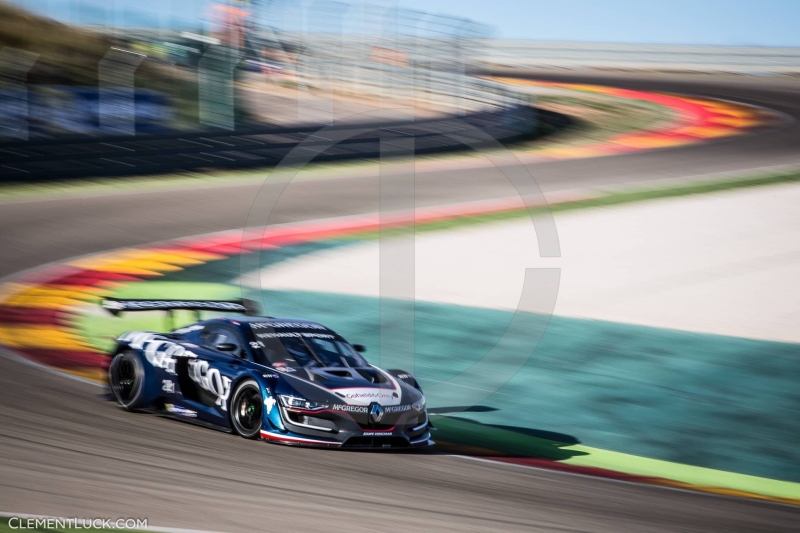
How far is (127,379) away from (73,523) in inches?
145

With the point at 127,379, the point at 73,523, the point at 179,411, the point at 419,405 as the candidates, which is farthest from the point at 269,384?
the point at 73,523

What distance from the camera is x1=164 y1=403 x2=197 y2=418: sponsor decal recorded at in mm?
8203

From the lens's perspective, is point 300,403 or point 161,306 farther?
point 161,306

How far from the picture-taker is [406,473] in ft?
23.9

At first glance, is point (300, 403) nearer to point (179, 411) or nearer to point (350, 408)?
point (350, 408)

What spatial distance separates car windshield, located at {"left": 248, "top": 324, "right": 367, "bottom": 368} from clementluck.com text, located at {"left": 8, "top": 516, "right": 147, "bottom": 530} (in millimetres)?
2887

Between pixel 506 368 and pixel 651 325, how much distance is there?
253 cm

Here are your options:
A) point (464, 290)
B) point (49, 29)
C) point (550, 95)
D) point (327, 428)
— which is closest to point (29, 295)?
point (464, 290)

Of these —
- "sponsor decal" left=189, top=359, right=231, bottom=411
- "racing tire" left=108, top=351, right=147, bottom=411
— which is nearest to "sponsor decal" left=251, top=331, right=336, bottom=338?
"sponsor decal" left=189, top=359, right=231, bottom=411

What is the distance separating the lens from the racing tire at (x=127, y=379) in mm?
8539

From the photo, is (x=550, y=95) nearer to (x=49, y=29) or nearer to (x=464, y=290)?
(x=49, y=29)

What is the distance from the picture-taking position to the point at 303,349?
838cm

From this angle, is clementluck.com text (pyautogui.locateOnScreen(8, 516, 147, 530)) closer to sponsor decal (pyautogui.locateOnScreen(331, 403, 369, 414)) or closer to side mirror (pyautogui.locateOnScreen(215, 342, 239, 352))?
sponsor decal (pyautogui.locateOnScreen(331, 403, 369, 414))

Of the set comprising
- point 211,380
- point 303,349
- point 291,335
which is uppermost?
point 291,335
